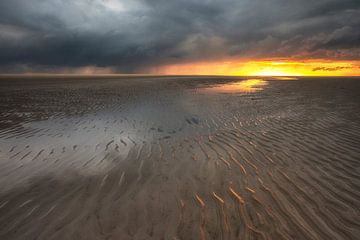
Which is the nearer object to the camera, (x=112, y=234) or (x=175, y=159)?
(x=112, y=234)

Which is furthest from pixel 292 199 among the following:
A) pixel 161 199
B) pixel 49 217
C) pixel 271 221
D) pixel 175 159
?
pixel 49 217

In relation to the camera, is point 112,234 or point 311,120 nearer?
point 112,234

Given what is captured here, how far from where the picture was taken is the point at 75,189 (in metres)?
4.53

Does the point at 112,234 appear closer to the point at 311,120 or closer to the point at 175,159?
the point at 175,159

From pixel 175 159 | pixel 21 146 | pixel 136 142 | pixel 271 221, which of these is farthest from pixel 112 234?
pixel 21 146

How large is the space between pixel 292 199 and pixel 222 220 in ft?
4.72

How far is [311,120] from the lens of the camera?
1019 centimetres

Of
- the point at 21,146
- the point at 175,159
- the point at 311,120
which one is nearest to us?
the point at 175,159

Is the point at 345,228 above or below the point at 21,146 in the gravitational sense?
above

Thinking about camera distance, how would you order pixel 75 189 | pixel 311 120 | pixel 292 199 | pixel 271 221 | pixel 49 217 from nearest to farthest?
pixel 271 221, pixel 49 217, pixel 292 199, pixel 75 189, pixel 311 120

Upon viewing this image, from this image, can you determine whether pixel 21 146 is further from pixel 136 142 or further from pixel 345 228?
pixel 345 228

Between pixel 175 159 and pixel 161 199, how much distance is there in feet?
6.55

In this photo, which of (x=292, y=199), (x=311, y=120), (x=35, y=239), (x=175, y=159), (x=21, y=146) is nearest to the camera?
(x=35, y=239)

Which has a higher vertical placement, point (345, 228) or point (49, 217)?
point (345, 228)
